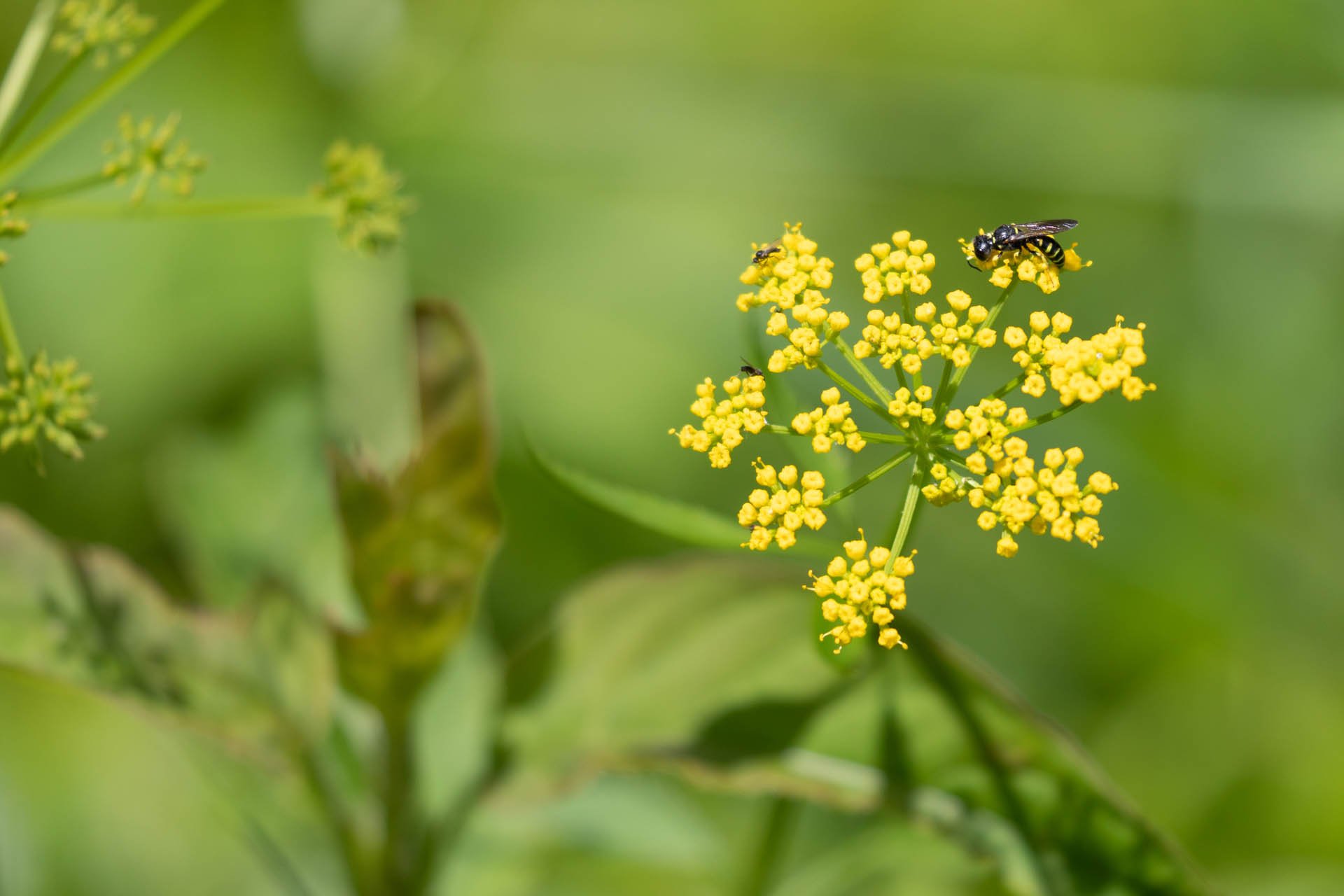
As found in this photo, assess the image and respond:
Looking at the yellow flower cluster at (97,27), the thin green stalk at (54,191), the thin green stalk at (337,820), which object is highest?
the yellow flower cluster at (97,27)

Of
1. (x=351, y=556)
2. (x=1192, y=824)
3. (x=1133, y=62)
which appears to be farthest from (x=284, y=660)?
(x=1133, y=62)

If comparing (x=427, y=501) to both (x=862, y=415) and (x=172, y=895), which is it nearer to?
(x=862, y=415)

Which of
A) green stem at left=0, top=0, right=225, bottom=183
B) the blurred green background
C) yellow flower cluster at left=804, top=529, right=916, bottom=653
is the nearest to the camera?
yellow flower cluster at left=804, top=529, right=916, bottom=653

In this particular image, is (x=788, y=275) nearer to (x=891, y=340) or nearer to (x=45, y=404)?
(x=891, y=340)

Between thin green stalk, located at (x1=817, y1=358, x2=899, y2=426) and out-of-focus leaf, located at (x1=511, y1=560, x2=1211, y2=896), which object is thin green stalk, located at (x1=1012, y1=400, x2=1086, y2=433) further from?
out-of-focus leaf, located at (x1=511, y1=560, x2=1211, y2=896)

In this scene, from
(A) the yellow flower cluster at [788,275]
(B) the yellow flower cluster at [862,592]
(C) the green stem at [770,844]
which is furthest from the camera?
(C) the green stem at [770,844]

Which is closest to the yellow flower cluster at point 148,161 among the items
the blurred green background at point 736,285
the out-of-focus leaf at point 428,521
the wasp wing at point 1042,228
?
the out-of-focus leaf at point 428,521

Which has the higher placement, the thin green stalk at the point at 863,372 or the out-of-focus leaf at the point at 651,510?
the thin green stalk at the point at 863,372

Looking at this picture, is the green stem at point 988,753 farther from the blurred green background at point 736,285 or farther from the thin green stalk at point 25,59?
the thin green stalk at point 25,59

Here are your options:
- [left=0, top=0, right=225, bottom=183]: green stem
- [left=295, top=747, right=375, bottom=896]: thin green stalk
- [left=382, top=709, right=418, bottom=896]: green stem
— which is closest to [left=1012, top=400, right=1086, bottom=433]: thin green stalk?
[left=382, top=709, right=418, bottom=896]: green stem
